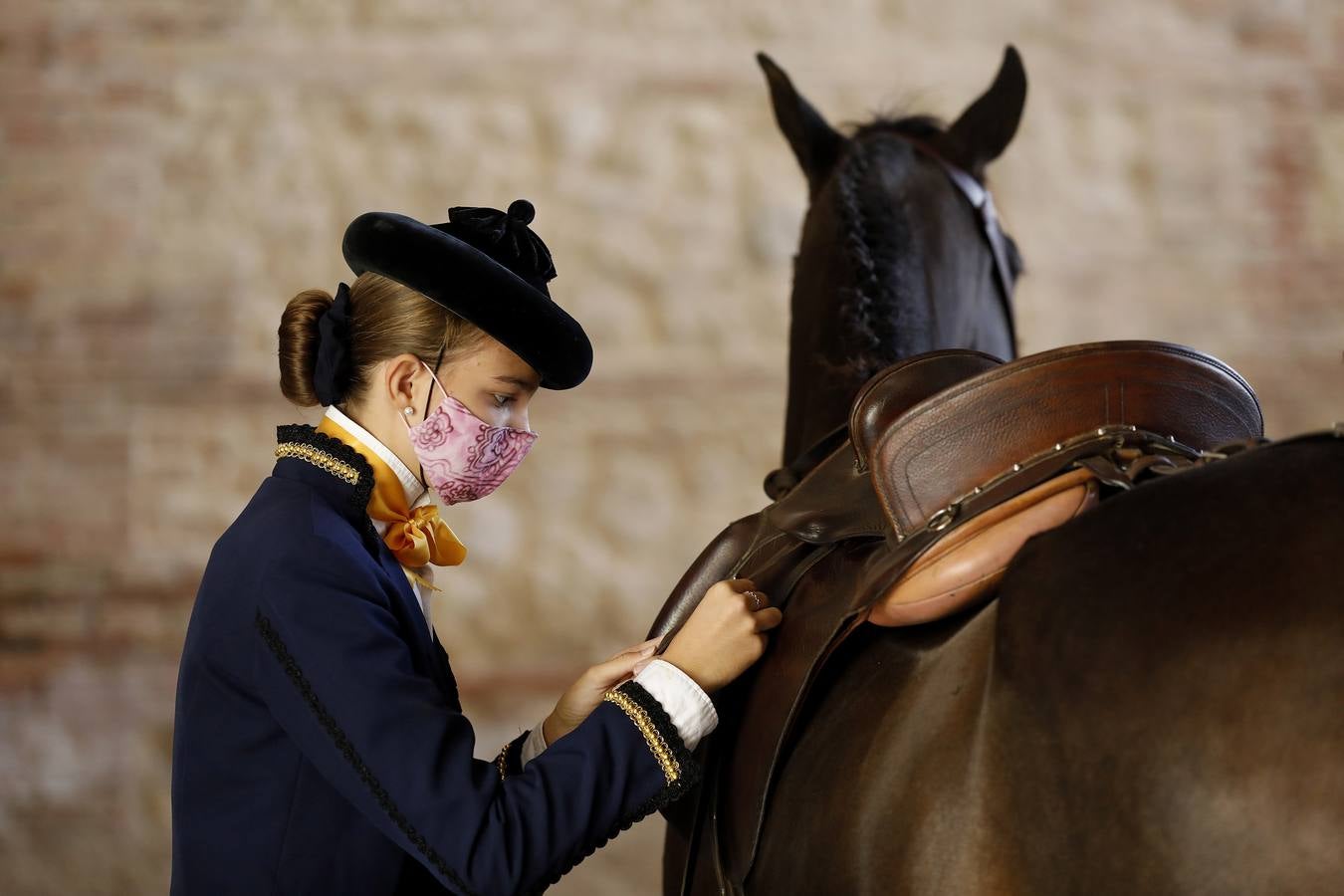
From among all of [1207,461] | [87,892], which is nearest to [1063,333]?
[1207,461]

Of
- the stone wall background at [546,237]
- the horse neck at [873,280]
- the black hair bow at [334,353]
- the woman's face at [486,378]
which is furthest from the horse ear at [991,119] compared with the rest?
the stone wall background at [546,237]

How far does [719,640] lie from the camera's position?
1062 millimetres

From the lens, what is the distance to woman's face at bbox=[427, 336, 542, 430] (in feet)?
3.58

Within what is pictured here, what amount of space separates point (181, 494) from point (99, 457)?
25 cm

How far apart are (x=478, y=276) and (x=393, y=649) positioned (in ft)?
1.12

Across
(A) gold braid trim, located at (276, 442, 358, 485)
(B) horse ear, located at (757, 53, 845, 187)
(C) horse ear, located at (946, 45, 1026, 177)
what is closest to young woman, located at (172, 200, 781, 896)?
(A) gold braid trim, located at (276, 442, 358, 485)

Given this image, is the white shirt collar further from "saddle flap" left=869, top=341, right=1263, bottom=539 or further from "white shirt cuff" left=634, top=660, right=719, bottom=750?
"saddle flap" left=869, top=341, right=1263, bottom=539

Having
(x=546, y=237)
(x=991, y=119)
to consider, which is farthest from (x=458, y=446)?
(x=546, y=237)

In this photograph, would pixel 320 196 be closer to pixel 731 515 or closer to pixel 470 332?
pixel 731 515

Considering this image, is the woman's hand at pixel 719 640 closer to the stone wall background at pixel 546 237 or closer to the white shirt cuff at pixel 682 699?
the white shirt cuff at pixel 682 699

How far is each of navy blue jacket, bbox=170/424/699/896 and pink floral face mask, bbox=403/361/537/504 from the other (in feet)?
0.35

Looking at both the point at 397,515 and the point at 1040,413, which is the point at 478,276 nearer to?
the point at 397,515

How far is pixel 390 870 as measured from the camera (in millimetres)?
1016

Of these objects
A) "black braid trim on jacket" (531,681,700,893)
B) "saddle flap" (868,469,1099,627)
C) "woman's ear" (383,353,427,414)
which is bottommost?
"black braid trim on jacket" (531,681,700,893)
